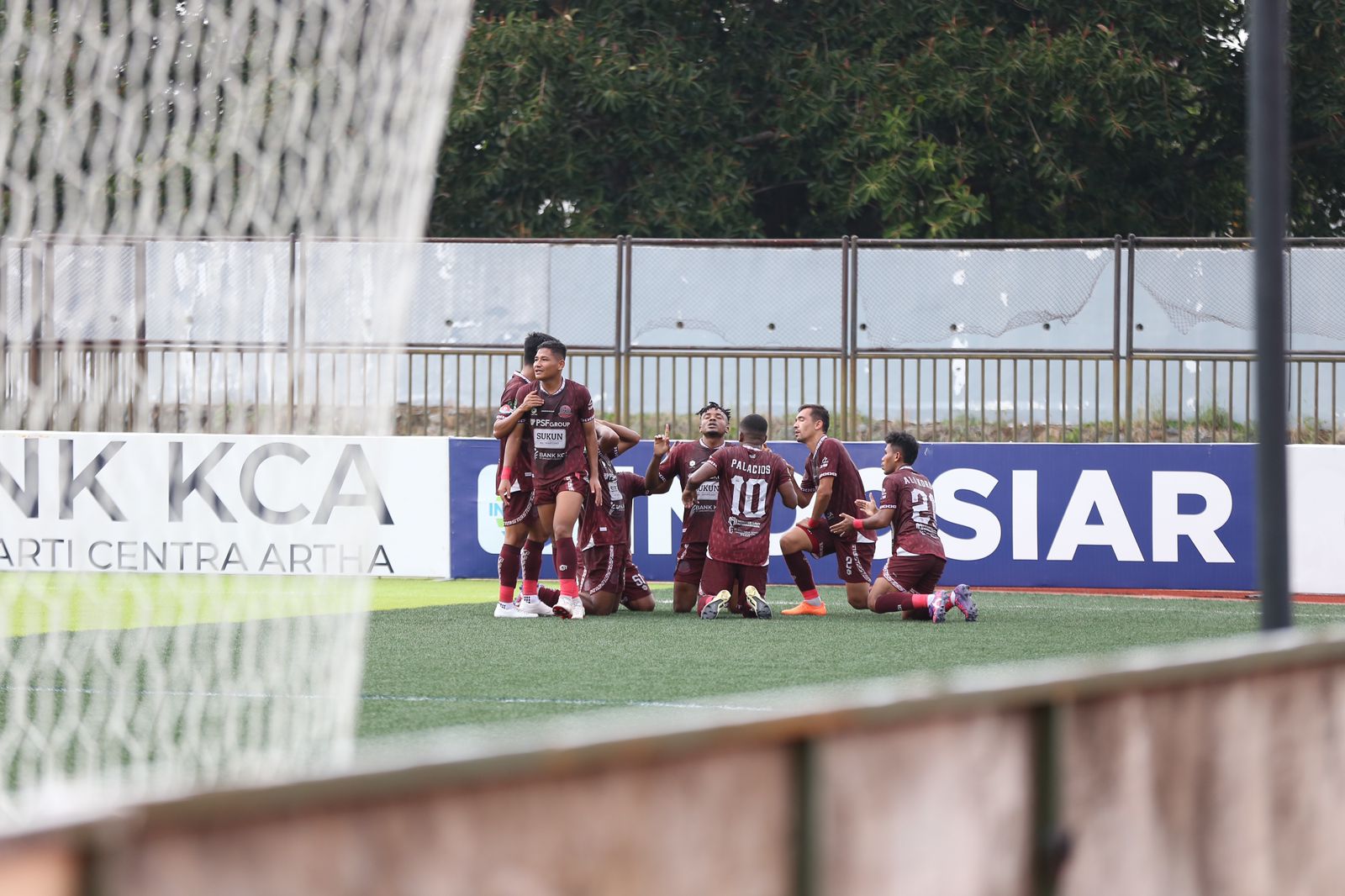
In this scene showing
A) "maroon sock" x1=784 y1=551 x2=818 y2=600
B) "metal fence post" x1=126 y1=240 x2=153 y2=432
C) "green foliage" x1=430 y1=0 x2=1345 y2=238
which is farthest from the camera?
"green foliage" x1=430 y1=0 x2=1345 y2=238

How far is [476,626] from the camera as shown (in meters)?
11.3

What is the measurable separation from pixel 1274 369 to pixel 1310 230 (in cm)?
2393

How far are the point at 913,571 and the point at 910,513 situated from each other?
42cm

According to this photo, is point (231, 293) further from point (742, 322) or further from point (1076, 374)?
point (1076, 374)

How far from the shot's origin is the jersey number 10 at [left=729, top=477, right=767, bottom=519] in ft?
40.8

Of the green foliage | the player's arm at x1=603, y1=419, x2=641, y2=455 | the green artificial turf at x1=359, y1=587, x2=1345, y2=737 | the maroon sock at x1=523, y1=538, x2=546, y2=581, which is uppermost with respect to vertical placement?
the green foliage

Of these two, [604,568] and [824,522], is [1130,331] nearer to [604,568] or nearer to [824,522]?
[824,522]

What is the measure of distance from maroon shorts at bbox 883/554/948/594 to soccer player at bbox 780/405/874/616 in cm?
49

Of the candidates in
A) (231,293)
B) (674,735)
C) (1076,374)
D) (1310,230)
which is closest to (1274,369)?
(674,735)

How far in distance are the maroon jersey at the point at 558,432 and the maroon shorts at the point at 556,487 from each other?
2 cm

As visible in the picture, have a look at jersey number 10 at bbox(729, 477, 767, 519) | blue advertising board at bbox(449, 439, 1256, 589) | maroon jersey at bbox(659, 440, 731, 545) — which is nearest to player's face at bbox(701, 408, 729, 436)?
maroon jersey at bbox(659, 440, 731, 545)

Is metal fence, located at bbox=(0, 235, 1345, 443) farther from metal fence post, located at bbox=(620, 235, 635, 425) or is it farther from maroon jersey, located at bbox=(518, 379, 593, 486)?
maroon jersey, located at bbox=(518, 379, 593, 486)

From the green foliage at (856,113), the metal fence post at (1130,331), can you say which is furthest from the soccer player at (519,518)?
the green foliage at (856,113)

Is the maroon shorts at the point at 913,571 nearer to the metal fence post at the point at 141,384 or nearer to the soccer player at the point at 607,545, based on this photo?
the soccer player at the point at 607,545
